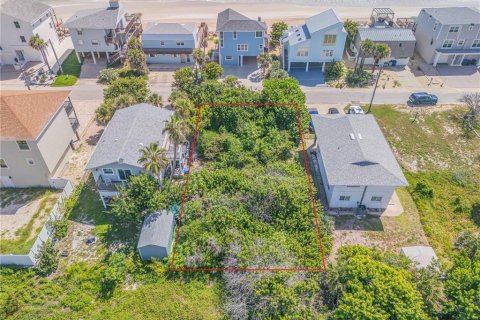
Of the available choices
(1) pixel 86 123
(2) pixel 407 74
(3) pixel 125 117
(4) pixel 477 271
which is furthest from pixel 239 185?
(2) pixel 407 74

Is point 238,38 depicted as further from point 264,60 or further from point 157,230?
point 157,230

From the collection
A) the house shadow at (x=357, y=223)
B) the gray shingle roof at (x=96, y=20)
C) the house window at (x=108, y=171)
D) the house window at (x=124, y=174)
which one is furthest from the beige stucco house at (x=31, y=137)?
the house shadow at (x=357, y=223)

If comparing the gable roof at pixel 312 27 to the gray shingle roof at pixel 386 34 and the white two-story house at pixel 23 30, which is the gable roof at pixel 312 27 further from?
the white two-story house at pixel 23 30

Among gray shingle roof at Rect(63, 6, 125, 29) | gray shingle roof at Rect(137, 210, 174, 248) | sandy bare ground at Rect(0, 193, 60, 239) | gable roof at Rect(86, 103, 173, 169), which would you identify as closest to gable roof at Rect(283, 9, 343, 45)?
gable roof at Rect(86, 103, 173, 169)

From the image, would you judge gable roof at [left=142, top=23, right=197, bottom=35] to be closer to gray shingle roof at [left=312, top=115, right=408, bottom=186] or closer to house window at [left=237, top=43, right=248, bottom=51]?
house window at [left=237, top=43, right=248, bottom=51]

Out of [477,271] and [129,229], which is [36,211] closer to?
[129,229]
